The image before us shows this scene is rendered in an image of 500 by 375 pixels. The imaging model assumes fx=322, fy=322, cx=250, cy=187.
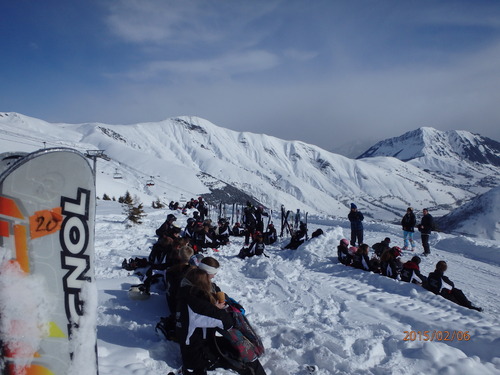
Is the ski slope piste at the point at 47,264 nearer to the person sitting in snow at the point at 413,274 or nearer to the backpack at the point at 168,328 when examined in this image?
the backpack at the point at 168,328

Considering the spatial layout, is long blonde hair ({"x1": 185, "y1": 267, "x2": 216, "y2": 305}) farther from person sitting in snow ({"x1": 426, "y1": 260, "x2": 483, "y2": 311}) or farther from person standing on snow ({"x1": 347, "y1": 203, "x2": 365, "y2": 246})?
person standing on snow ({"x1": 347, "y1": 203, "x2": 365, "y2": 246})

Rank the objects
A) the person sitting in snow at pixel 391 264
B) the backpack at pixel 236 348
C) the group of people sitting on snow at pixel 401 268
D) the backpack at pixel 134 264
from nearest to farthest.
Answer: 1. the backpack at pixel 236 348
2. the group of people sitting on snow at pixel 401 268
3. the person sitting in snow at pixel 391 264
4. the backpack at pixel 134 264

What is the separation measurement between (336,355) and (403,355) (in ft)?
2.78

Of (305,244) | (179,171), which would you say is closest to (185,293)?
(305,244)

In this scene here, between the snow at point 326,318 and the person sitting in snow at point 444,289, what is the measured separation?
0.23 metres

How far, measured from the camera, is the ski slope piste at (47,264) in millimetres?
1961

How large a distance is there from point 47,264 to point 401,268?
7732mm

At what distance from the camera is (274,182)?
18025 cm

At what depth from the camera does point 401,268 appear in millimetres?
7848

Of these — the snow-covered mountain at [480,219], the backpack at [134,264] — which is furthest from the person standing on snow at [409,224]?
the snow-covered mountain at [480,219]

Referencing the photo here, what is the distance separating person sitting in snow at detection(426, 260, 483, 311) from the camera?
20.9 feet

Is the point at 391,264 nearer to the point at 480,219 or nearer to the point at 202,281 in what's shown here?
the point at 202,281
